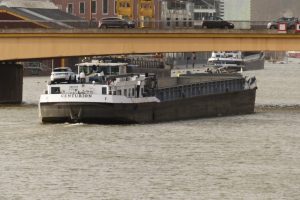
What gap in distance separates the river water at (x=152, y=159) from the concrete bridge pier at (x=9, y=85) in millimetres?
15795

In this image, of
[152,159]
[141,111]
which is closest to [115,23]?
[141,111]

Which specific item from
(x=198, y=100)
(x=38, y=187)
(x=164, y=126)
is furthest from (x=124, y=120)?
(x=38, y=187)

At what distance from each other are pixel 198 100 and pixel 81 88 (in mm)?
15223

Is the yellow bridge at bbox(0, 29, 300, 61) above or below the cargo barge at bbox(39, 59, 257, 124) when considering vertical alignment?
above

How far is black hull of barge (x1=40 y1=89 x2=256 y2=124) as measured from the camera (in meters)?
81.1

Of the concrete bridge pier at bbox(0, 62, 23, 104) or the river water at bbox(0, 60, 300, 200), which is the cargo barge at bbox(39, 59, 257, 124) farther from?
the concrete bridge pier at bbox(0, 62, 23, 104)

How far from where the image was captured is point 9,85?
107625 millimetres

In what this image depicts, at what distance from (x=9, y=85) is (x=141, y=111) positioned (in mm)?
25780

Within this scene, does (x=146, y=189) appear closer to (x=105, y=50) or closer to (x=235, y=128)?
(x=235, y=128)

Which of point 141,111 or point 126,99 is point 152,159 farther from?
point 141,111

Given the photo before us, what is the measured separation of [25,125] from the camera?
82.1 m

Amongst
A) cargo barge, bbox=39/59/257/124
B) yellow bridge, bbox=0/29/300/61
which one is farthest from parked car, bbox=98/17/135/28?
cargo barge, bbox=39/59/257/124

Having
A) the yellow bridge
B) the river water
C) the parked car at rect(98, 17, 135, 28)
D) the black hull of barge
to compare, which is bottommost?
the river water

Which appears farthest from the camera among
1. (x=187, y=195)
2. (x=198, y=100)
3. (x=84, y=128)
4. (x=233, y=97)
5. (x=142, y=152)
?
(x=233, y=97)
